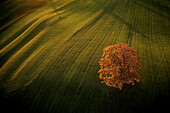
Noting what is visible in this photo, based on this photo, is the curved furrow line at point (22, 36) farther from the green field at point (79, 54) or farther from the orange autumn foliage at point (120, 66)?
the orange autumn foliage at point (120, 66)

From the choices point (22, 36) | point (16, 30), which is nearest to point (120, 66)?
point (22, 36)

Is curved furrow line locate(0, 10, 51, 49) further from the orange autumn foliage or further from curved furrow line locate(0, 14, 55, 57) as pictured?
the orange autumn foliage

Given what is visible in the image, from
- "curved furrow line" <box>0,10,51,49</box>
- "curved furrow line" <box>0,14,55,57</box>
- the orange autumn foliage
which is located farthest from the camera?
"curved furrow line" <box>0,10,51,49</box>

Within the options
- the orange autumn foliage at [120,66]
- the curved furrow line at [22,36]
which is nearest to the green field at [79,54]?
the curved furrow line at [22,36]

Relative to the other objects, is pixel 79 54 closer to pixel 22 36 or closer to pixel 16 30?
pixel 22 36

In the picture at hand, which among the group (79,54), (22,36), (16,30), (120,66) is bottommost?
(79,54)

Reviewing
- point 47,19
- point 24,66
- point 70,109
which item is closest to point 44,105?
point 70,109

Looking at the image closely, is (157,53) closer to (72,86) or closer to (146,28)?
(146,28)

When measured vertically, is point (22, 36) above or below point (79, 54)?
above

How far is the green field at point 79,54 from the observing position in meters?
13.8

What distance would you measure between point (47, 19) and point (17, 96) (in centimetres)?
2273

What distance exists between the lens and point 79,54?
2011 cm

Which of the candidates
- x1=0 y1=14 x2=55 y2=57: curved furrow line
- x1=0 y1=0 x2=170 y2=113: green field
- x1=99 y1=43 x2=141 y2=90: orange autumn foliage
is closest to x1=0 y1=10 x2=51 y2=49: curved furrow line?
x1=0 y1=0 x2=170 y2=113: green field

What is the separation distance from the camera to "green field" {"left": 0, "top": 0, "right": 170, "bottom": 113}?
1377cm
